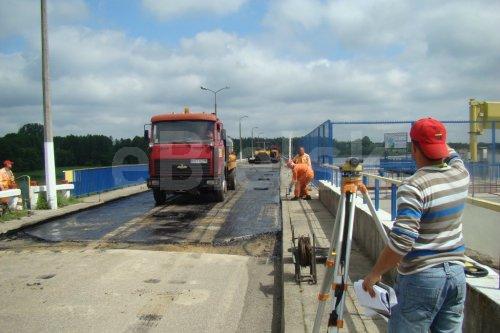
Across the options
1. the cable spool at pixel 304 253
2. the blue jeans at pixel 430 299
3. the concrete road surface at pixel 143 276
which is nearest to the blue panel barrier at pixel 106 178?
the concrete road surface at pixel 143 276

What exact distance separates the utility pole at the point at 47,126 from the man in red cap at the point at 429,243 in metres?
14.4

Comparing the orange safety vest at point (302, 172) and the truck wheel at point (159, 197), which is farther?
the truck wheel at point (159, 197)

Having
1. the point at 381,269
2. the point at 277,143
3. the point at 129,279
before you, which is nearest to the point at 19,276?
the point at 129,279

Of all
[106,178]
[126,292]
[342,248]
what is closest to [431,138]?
[342,248]

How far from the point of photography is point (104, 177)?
21984 mm

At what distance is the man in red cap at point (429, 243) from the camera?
2.62 metres

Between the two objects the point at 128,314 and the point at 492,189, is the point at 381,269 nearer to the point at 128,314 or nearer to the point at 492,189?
the point at 128,314

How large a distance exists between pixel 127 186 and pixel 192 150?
30.5 ft

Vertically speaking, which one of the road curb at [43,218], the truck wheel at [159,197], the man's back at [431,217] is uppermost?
the man's back at [431,217]

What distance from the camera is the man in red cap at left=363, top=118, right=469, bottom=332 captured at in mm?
2617

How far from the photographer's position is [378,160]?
598 inches

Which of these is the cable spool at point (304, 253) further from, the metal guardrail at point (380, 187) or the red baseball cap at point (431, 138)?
the red baseball cap at point (431, 138)

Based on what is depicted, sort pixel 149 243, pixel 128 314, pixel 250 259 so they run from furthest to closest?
pixel 149 243
pixel 250 259
pixel 128 314

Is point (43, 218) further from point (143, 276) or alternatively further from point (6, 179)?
point (143, 276)
